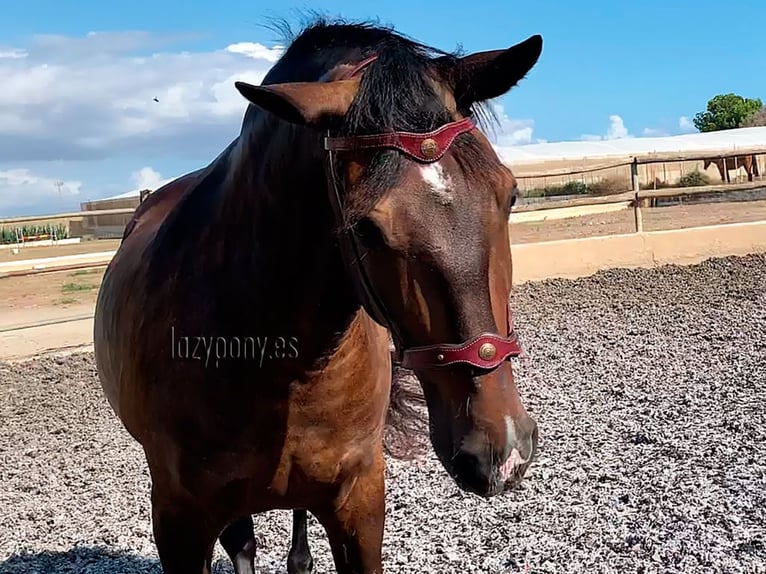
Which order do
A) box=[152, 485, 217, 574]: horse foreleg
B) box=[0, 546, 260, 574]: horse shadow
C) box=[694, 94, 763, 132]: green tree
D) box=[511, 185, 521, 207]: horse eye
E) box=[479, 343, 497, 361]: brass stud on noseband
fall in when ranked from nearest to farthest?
1. box=[479, 343, 497, 361]: brass stud on noseband
2. box=[511, 185, 521, 207]: horse eye
3. box=[152, 485, 217, 574]: horse foreleg
4. box=[0, 546, 260, 574]: horse shadow
5. box=[694, 94, 763, 132]: green tree

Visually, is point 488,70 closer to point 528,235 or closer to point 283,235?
point 283,235

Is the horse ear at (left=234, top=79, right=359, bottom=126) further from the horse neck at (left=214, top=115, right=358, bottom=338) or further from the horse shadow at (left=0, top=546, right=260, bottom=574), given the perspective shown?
the horse shadow at (left=0, top=546, right=260, bottom=574)

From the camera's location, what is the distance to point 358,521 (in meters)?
2.20

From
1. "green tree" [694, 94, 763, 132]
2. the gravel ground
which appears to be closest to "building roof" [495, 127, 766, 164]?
"green tree" [694, 94, 763, 132]

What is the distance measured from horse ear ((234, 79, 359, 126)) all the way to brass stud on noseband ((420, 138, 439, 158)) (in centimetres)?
17

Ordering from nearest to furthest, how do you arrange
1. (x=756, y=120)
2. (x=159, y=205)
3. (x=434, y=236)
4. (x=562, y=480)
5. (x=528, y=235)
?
(x=434, y=236) < (x=159, y=205) < (x=562, y=480) < (x=528, y=235) < (x=756, y=120)

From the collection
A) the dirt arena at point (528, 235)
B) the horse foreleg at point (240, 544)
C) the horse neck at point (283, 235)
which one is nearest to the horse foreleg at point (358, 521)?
the horse neck at point (283, 235)

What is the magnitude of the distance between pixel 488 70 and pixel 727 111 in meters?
68.4

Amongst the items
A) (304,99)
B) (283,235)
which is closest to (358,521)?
(283,235)

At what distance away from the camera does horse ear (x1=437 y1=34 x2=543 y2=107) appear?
5.22 ft

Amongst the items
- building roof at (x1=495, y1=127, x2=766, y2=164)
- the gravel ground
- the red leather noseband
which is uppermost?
building roof at (x1=495, y1=127, x2=766, y2=164)

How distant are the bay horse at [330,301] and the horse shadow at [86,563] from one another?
1266 mm

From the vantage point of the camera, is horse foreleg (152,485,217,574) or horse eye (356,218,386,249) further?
horse foreleg (152,485,217,574)

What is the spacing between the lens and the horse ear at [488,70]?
5.22 ft
